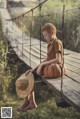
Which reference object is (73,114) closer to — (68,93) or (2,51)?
(2,51)

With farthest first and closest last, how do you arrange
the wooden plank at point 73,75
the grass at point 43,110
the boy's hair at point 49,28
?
the grass at point 43,110 < the wooden plank at point 73,75 < the boy's hair at point 49,28

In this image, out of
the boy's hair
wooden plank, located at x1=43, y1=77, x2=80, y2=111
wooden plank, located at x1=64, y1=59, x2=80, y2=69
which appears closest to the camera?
wooden plank, located at x1=43, y1=77, x2=80, y2=111

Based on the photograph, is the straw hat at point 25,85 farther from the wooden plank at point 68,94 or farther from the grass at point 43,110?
the grass at point 43,110

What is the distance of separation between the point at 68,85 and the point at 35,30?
743cm

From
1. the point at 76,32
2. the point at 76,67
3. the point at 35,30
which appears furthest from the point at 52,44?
the point at 35,30

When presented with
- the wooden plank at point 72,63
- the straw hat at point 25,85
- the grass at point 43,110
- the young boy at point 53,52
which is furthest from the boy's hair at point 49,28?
the grass at point 43,110

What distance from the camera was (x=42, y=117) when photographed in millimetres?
7945

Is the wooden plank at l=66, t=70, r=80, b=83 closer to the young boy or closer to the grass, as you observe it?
the young boy

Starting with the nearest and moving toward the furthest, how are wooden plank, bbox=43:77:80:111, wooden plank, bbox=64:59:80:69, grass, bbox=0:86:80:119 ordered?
wooden plank, bbox=43:77:80:111, wooden plank, bbox=64:59:80:69, grass, bbox=0:86:80:119

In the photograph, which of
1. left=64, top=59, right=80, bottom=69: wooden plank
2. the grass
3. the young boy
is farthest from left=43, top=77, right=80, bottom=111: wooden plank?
the grass

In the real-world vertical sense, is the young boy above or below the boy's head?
below

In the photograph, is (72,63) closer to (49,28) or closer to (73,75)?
(73,75)

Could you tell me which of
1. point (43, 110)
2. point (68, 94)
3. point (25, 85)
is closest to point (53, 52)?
point (25, 85)

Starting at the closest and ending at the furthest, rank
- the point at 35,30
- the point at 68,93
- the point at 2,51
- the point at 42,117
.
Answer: the point at 68,93 → the point at 42,117 → the point at 2,51 → the point at 35,30
